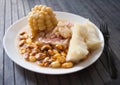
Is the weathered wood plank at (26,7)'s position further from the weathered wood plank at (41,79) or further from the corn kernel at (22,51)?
the weathered wood plank at (41,79)

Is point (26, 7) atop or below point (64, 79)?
below

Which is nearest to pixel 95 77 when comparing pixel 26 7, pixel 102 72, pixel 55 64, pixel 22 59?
pixel 102 72

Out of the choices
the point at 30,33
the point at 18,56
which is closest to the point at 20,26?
the point at 30,33

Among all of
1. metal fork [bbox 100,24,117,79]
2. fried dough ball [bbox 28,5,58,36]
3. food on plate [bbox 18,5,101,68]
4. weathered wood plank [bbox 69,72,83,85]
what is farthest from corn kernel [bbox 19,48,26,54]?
metal fork [bbox 100,24,117,79]

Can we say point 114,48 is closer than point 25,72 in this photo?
No

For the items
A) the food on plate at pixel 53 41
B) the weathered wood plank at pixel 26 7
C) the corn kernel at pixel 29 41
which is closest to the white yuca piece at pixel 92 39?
the food on plate at pixel 53 41

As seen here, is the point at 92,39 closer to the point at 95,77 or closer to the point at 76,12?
the point at 95,77

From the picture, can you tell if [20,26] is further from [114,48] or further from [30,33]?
[114,48]

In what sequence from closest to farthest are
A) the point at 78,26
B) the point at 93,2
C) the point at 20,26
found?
the point at 78,26 → the point at 20,26 → the point at 93,2
